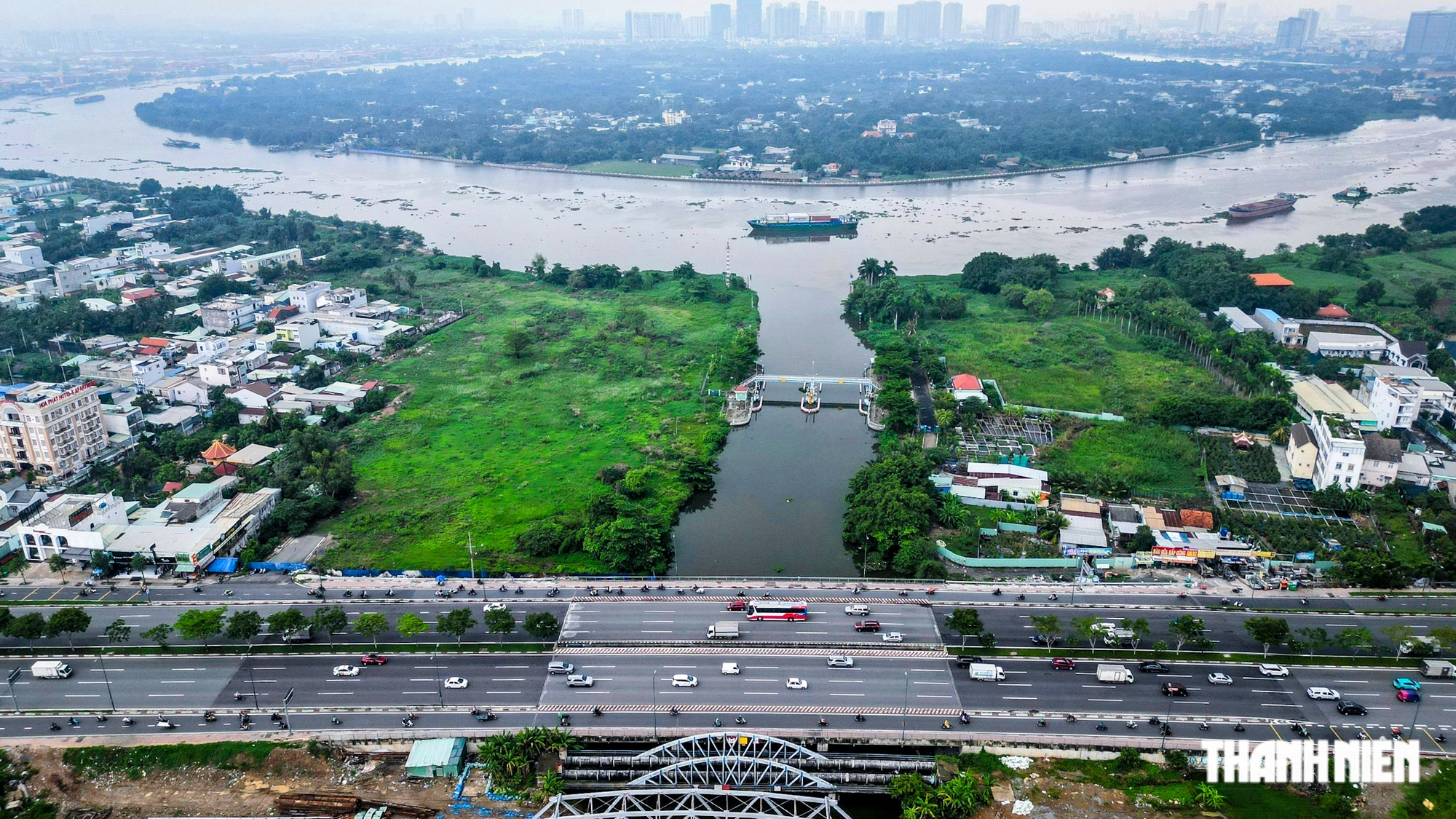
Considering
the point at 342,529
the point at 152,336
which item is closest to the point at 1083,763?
the point at 342,529

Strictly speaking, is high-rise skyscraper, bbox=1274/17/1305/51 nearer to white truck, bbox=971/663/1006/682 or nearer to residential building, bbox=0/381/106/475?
white truck, bbox=971/663/1006/682

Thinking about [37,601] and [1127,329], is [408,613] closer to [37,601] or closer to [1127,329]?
[37,601]

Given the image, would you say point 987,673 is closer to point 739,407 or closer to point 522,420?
point 739,407

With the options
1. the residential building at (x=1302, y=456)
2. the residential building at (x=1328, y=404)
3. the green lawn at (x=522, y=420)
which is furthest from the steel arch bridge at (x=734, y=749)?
the residential building at (x=1328, y=404)

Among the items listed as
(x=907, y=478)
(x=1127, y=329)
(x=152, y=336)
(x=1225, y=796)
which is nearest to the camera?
(x=1225, y=796)

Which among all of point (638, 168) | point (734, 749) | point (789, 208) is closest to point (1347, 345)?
point (734, 749)

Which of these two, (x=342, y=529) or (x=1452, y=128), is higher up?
(x=1452, y=128)
